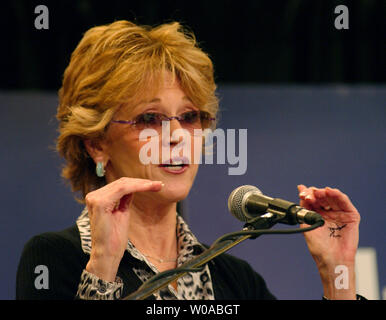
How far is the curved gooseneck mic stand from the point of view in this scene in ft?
3.86

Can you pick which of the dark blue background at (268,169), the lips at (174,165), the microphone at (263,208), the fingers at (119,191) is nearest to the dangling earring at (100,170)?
the lips at (174,165)

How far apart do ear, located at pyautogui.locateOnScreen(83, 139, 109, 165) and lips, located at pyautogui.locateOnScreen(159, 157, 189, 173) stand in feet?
0.85

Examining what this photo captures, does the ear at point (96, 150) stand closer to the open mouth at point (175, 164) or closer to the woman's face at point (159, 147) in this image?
the woman's face at point (159, 147)

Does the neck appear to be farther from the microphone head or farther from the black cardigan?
the microphone head

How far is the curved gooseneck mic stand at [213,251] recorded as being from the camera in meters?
1.18

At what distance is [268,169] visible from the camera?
273 centimetres

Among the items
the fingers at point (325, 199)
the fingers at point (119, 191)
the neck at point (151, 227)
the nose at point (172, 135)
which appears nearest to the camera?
the fingers at point (119, 191)

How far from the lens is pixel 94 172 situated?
77.3 inches

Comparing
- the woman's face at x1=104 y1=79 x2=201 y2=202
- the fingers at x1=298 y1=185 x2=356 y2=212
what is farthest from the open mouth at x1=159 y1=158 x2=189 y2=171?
the fingers at x1=298 y1=185 x2=356 y2=212

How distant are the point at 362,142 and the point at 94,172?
1.47 metres

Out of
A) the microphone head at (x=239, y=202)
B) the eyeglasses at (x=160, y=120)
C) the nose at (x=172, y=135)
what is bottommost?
the microphone head at (x=239, y=202)

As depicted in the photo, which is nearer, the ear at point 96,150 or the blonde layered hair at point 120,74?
the blonde layered hair at point 120,74

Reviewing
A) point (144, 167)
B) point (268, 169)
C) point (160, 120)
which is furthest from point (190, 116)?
point (268, 169)

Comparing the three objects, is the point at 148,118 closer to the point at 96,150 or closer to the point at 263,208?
the point at 96,150
